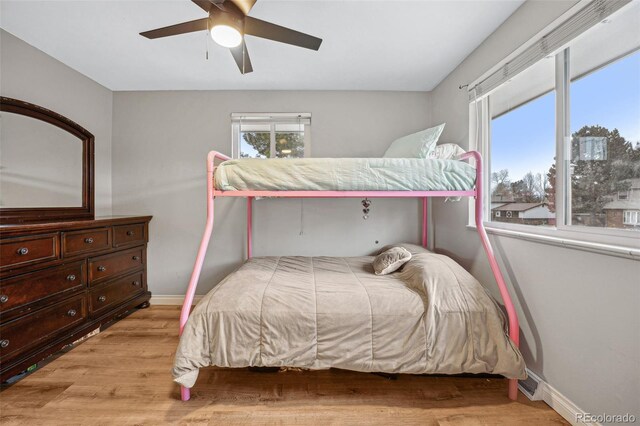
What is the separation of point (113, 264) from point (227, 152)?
4.91 ft

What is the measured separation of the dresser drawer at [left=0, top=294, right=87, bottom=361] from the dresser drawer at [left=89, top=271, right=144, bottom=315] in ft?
Answer: 0.30

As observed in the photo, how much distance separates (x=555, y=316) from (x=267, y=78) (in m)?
2.84

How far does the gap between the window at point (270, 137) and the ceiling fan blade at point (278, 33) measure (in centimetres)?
133

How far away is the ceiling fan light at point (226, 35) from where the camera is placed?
131 centimetres

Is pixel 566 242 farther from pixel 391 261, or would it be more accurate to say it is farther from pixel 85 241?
pixel 85 241

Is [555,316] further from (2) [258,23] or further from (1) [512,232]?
(2) [258,23]

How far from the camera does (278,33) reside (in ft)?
4.68

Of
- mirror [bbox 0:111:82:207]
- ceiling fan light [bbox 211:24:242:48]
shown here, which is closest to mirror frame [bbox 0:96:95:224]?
mirror [bbox 0:111:82:207]

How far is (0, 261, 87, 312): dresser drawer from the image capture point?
59.8 inches

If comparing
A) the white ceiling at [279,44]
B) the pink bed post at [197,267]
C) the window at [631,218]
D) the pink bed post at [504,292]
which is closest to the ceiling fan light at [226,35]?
the white ceiling at [279,44]

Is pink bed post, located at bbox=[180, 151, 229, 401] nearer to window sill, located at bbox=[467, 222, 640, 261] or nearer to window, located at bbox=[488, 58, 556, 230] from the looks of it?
window sill, located at bbox=[467, 222, 640, 261]

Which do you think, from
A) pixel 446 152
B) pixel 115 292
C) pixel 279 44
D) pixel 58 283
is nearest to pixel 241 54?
pixel 279 44

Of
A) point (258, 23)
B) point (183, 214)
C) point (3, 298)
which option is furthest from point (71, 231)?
point (258, 23)

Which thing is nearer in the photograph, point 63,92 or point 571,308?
point 571,308
